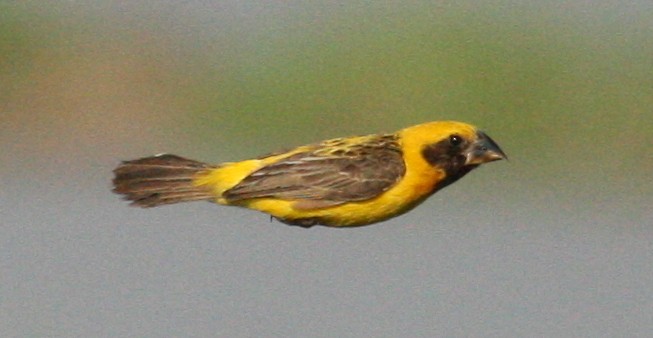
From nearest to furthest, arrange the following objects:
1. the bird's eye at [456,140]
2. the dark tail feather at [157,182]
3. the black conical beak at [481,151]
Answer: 1. the black conical beak at [481,151]
2. the bird's eye at [456,140]
3. the dark tail feather at [157,182]

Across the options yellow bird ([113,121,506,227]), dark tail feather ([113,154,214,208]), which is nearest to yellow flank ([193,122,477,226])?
yellow bird ([113,121,506,227])

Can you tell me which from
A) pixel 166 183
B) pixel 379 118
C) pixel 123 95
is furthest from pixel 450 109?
pixel 166 183

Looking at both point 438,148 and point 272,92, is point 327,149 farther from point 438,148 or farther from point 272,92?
point 272,92

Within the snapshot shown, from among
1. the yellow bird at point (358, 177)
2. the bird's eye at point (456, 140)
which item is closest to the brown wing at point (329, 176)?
the yellow bird at point (358, 177)

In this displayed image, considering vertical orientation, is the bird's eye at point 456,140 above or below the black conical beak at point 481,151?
above

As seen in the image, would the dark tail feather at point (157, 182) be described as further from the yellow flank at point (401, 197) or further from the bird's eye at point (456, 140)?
the bird's eye at point (456, 140)

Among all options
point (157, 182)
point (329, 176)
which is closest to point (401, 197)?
point (329, 176)

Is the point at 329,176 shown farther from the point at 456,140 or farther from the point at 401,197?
the point at 456,140
